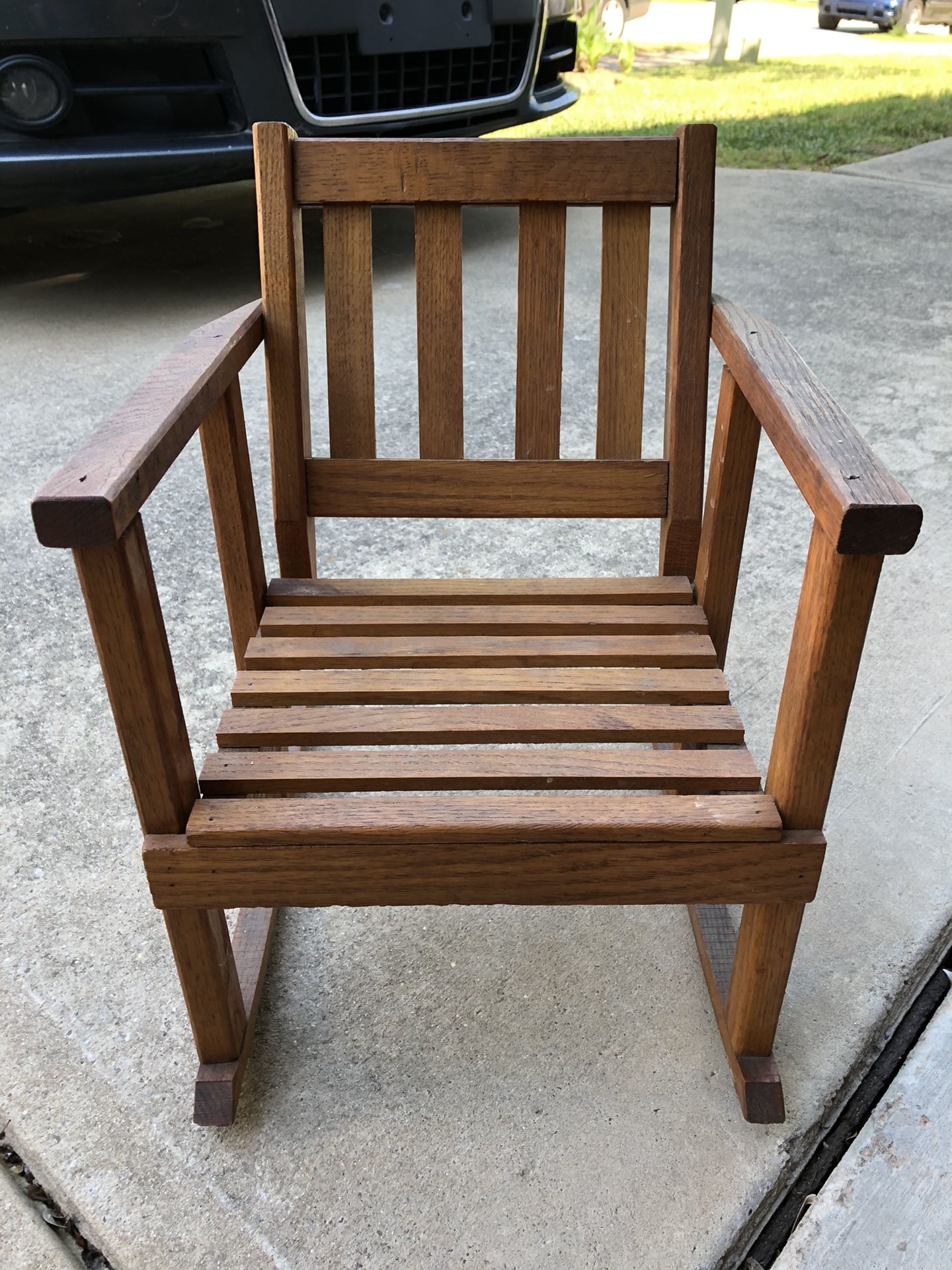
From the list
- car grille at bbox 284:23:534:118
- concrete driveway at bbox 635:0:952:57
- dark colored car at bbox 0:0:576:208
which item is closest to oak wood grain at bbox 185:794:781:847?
dark colored car at bbox 0:0:576:208

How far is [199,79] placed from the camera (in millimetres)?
3254

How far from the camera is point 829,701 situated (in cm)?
112

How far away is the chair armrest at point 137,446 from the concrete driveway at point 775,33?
37.1ft

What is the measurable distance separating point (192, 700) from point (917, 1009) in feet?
4.22

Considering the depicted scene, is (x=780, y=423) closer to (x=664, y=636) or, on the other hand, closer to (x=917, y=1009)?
(x=664, y=636)

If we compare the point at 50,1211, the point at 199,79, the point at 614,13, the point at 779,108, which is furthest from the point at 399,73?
the point at 614,13

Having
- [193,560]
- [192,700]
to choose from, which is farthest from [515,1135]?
[193,560]

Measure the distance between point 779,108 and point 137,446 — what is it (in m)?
8.10

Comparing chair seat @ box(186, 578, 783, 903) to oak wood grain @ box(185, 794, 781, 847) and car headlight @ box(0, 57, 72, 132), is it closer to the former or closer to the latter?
oak wood grain @ box(185, 794, 781, 847)

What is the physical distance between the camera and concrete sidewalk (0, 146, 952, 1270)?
1.26 meters

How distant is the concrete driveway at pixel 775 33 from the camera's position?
40.4ft

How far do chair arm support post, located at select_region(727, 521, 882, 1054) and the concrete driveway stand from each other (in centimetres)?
1150

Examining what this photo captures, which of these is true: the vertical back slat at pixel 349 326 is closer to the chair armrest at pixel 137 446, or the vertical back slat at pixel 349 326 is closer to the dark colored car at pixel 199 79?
the chair armrest at pixel 137 446

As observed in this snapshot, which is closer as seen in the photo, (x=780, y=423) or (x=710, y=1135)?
(x=780, y=423)
